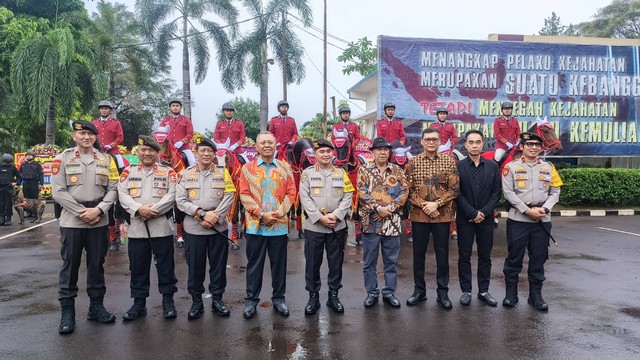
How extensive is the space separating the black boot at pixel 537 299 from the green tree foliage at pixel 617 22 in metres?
36.9

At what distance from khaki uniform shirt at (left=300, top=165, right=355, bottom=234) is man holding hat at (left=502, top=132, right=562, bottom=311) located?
1.73 metres

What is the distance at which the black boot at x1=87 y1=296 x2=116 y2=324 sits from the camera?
457 cm

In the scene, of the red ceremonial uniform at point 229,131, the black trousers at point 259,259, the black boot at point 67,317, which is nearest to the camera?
the black boot at point 67,317

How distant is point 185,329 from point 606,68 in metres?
15.5

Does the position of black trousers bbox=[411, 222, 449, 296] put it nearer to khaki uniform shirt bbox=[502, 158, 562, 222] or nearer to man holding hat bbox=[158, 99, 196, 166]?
khaki uniform shirt bbox=[502, 158, 562, 222]

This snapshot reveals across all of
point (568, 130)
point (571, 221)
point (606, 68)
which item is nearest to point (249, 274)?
point (571, 221)

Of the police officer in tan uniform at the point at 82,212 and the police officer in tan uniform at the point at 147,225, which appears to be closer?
the police officer in tan uniform at the point at 82,212

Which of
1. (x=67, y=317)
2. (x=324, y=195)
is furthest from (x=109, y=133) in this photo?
(x=324, y=195)

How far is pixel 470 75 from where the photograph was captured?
14.8 metres

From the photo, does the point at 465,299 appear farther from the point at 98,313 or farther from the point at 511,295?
the point at 98,313

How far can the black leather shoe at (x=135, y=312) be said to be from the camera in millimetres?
4645

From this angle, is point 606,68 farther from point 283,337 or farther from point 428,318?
point 283,337

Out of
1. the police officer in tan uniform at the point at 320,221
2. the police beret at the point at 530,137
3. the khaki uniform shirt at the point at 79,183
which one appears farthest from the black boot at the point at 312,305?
the police beret at the point at 530,137

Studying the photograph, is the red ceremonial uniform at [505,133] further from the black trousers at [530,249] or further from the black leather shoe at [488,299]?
the black leather shoe at [488,299]
